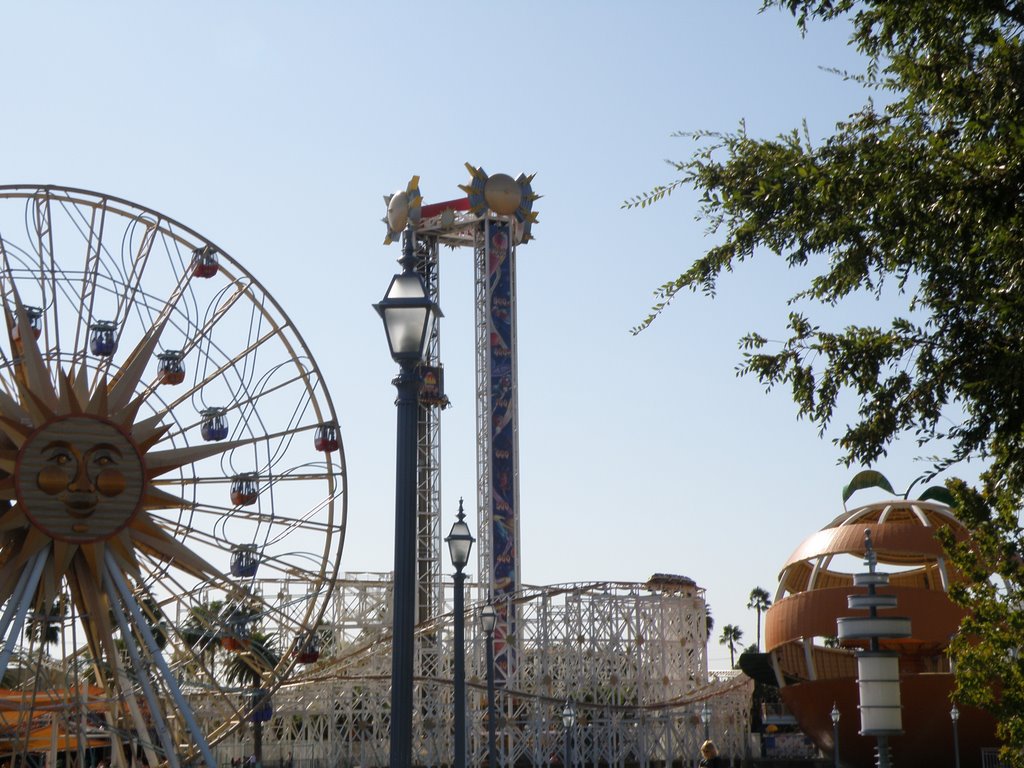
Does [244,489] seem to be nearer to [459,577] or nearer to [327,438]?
[327,438]

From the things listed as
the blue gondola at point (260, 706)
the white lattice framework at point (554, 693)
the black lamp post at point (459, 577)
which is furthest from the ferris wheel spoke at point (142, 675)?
the white lattice framework at point (554, 693)

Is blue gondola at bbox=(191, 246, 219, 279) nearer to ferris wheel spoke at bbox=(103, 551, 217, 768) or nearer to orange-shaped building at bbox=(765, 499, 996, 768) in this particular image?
ferris wheel spoke at bbox=(103, 551, 217, 768)

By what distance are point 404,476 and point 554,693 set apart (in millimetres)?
42676

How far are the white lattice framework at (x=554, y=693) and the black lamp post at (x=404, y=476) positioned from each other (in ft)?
119

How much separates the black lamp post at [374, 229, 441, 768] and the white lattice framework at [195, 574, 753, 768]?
36185 mm

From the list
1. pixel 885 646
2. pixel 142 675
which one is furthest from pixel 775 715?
pixel 142 675

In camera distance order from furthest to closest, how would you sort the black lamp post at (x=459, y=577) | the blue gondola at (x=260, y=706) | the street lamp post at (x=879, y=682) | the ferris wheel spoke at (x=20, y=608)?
the blue gondola at (x=260, y=706)
the ferris wheel spoke at (x=20, y=608)
the black lamp post at (x=459, y=577)
the street lamp post at (x=879, y=682)

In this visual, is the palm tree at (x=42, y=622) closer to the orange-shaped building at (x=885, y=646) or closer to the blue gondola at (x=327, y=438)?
the blue gondola at (x=327, y=438)

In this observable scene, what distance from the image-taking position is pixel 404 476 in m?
9.98

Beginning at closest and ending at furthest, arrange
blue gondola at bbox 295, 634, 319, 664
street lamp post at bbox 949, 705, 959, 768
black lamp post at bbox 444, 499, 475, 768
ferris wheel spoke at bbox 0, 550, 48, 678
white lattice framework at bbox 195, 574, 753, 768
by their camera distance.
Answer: black lamp post at bbox 444, 499, 475, 768, ferris wheel spoke at bbox 0, 550, 48, 678, blue gondola at bbox 295, 634, 319, 664, street lamp post at bbox 949, 705, 959, 768, white lattice framework at bbox 195, 574, 753, 768

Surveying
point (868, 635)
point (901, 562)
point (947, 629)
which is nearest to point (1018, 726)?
point (868, 635)

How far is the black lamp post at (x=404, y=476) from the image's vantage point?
32.1 feet

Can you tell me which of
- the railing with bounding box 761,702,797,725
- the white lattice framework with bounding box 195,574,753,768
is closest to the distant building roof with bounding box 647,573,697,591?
the white lattice framework with bounding box 195,574,753,768

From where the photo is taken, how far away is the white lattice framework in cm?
Result: 4775
